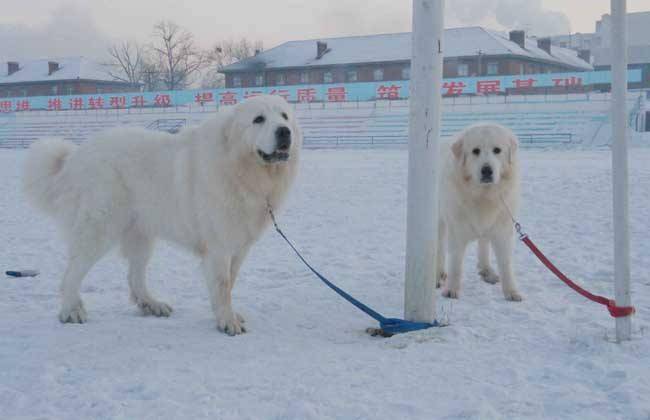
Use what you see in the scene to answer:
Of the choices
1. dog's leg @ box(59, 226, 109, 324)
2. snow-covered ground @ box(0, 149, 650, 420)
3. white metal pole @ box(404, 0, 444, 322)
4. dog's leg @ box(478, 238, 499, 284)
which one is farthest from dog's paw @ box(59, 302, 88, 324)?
dog's leg @ box(478, 238, 499, 284)

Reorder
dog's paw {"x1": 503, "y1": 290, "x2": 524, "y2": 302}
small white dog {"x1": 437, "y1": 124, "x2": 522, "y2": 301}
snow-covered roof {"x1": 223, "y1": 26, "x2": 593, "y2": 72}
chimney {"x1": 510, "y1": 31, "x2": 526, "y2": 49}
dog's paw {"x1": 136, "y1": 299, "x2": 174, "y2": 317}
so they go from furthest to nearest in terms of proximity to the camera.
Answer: chimney {"x1": 510, "y1": 31, "x2": 526, "y2": 49} → snow-covered roof {"x1": 223, "y1": 26, "x2": 593, "y2": 72} → small white dog {"x1": 437, "y1": 124, "x2": 522, "y2": 301} → dog's paw {"x1": 503, "y1": 290, "x2": 524, "y2": 302} → dog's paw {"x1": 136, "y1": 299, "x2": 174, "y2": 317}

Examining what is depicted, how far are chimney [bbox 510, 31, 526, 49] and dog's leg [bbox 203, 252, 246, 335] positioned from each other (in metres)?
50.4

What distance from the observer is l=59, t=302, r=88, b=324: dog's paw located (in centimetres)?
451

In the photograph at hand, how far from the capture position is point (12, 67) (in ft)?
216

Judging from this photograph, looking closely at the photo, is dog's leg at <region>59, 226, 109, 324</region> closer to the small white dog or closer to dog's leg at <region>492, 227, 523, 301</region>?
the small white dog

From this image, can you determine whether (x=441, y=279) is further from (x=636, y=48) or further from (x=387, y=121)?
(x=636, y=48)

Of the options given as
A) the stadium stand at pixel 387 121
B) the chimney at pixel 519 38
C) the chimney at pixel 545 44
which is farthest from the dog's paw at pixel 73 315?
the chimney at pixel 545 44

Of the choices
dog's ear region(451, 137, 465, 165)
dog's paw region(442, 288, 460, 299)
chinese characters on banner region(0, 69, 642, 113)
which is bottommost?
dog's paw region(442, 288, 460, 299)

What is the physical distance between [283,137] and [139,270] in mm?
1695

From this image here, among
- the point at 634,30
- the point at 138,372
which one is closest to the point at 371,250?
the point at 138,372

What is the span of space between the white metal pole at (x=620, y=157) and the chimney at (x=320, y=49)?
50343 millimetres

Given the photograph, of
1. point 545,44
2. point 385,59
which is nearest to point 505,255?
point 385,59

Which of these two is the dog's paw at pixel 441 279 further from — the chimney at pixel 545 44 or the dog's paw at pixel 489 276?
the chimney at pixel 545 44

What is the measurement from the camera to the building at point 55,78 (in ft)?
206
